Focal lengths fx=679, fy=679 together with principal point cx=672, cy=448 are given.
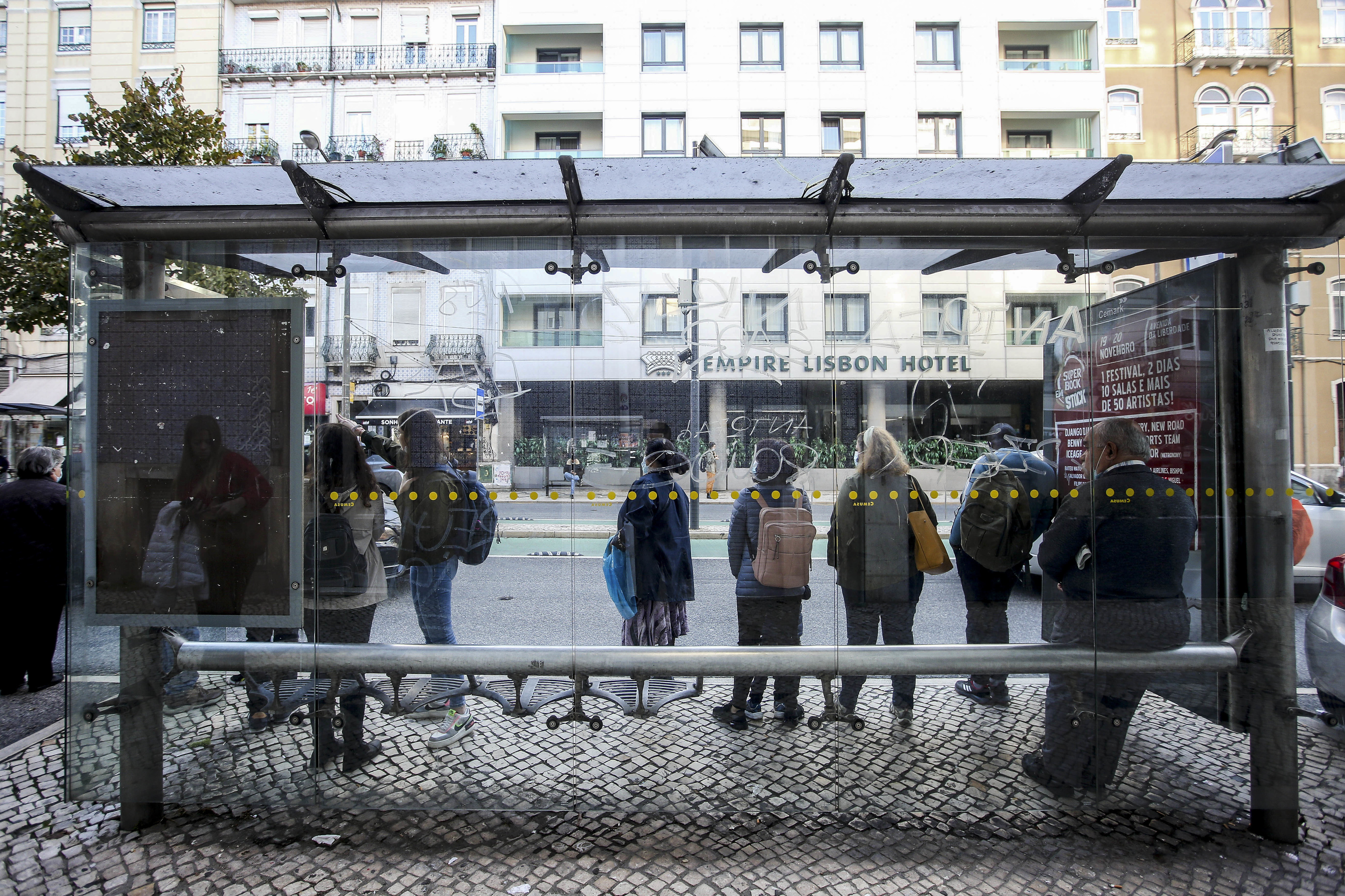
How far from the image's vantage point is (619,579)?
3506mm

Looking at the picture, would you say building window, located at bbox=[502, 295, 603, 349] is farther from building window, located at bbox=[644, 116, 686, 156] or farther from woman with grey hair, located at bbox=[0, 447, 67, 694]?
building window, located at bbox=[644, 116, 686, 156]

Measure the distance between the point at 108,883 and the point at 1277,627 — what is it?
17.1ft

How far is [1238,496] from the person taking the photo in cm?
326

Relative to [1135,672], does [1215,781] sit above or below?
below

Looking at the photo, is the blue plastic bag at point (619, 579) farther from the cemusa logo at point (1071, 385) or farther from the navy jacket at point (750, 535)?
the cemusa logo at point (1071, 385)

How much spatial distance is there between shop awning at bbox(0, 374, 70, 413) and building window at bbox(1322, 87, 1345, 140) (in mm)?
36552

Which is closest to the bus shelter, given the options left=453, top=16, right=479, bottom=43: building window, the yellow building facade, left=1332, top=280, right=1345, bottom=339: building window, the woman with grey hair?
left=1332, top=280, right=1345, bottom=339: building window

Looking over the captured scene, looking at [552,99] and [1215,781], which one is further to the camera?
[552,99]

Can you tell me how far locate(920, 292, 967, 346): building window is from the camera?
3416mm

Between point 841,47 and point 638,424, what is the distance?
2210cm

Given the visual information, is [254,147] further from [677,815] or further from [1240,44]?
[1240,44]

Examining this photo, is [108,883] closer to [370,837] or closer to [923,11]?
[370,837]

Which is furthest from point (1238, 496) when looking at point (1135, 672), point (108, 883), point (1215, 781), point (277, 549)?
point (108, 883)

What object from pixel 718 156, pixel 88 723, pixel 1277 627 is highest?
pixel 718 156
